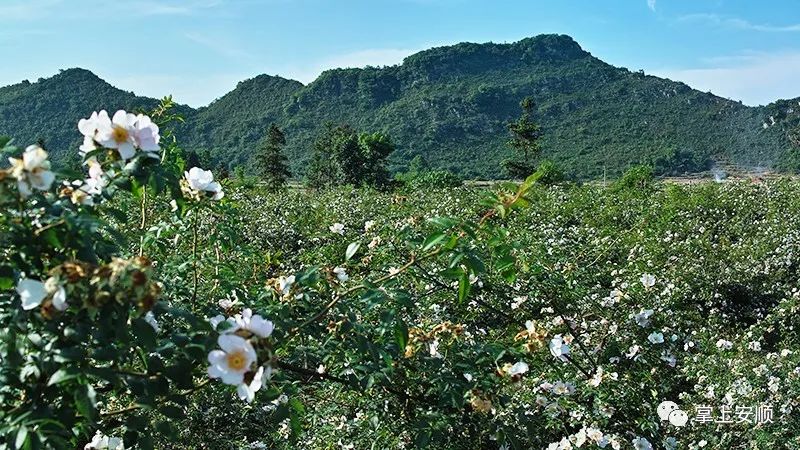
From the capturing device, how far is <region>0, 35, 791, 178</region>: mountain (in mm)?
62969

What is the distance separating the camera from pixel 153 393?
120 cm

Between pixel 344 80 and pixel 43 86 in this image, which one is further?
pixel 344 80

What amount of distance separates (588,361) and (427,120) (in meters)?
72.3

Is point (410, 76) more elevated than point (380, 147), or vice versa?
point (410, 76)

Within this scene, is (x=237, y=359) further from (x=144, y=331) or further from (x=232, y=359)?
(x=144, y=331)

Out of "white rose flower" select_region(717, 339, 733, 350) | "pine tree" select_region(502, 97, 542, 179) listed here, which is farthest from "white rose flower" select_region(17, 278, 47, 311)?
"pine tree" select_region(502, 97, 542, 179)

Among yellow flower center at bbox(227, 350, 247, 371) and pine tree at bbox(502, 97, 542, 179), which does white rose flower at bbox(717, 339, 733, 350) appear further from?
pine tree at bbox(502, 97, 542, 179)

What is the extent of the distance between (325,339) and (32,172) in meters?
0.97

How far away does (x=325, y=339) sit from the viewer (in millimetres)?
1895

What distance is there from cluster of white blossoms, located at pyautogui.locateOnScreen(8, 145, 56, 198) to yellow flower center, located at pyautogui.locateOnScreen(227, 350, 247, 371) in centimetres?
39

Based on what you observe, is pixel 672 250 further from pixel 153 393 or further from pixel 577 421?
pixel 153 393

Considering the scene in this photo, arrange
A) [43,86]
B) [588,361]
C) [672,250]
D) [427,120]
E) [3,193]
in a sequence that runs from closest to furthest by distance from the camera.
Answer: [3,193] < [588,361] < [672,250] < [43,86] < [427,120]

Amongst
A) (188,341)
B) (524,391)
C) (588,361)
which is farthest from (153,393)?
(588,361)

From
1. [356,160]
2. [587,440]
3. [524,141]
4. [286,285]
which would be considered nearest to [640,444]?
[587,440]
